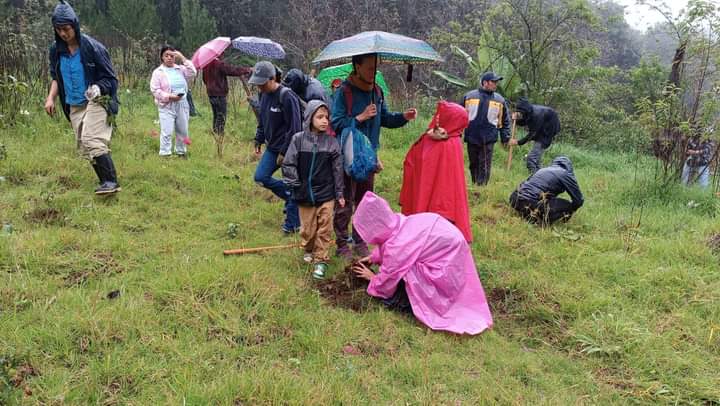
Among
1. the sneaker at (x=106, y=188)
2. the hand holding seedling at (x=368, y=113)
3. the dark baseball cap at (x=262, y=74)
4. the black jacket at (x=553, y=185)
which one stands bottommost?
the sneaker at (x=106, y=188)

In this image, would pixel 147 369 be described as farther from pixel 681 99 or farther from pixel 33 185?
pixel 681 99

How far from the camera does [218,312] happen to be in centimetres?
316

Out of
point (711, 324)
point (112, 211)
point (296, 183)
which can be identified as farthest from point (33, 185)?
point (711, 324)

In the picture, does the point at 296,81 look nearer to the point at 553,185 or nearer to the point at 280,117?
the point at 280,117

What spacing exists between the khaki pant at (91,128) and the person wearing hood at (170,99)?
5.97 ft

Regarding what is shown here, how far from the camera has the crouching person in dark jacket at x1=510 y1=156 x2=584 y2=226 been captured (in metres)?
5.32

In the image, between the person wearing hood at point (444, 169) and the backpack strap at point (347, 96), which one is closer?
the backpack strap at point (347, 96)

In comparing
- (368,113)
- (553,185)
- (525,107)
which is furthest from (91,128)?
(525,107)

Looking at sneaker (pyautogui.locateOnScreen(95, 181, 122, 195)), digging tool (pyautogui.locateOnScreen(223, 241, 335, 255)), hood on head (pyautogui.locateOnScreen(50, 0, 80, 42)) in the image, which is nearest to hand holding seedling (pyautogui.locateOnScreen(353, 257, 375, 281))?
digging tool (pyautogui.locateOnScreen(223, 241, 335, 255))

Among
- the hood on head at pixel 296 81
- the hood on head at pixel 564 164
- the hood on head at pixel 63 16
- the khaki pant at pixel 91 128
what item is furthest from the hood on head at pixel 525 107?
the hood on head at pixel 63 16

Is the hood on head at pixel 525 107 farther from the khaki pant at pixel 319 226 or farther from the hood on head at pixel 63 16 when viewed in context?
the hood on head at pixel 63 16

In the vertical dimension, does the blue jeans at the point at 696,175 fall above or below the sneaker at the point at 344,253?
above

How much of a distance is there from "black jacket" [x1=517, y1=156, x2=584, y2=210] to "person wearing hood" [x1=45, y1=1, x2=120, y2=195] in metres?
4.47

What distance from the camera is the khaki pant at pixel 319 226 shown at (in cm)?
393
